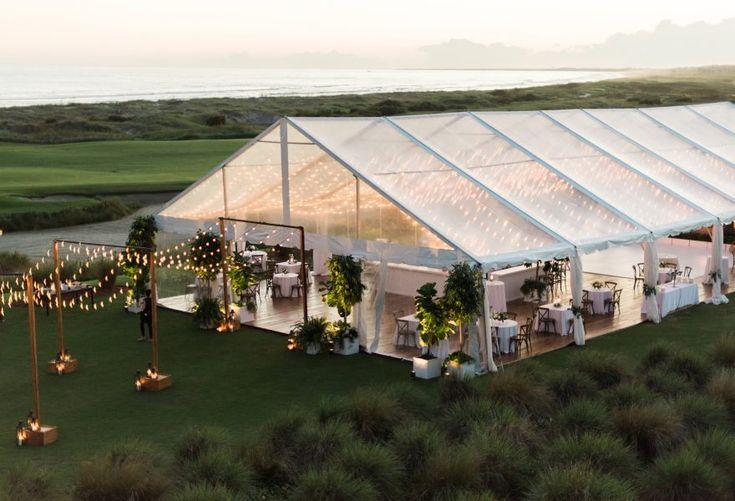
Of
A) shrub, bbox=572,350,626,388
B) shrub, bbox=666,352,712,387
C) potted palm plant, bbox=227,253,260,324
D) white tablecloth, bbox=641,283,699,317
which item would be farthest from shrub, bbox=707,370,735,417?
potted palm plant, bbox=227,253,260,324

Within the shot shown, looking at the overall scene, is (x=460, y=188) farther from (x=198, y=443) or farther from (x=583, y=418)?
(x=198, y=443)

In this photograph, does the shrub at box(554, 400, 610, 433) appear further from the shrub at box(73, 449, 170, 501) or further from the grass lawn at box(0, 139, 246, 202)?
the grass lawn at box(0, 139, 246, 202)

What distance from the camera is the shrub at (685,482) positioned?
972 centimetres

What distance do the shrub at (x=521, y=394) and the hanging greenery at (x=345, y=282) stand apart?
15.8ft

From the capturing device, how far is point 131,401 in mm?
15141

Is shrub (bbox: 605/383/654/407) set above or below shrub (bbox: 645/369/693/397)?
above

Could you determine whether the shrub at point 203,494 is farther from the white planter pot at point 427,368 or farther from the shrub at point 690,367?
the shrub at point 690,367

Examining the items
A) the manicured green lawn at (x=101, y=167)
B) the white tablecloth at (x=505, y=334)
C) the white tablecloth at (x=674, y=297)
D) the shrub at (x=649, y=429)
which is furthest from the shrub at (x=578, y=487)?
the manicured green lawn at (x=101, y=167)

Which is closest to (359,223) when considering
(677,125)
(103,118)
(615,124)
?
(615,124)

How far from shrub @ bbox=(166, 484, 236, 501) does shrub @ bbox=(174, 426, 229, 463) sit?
136 centimetres

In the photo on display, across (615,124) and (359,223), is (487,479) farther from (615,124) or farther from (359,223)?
(615,124)

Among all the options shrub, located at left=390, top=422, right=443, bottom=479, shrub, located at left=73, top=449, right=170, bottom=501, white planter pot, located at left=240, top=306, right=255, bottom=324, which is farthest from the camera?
white planter pot, located at left=240, top=306, right=255, bottom=324

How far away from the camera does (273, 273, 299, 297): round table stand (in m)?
23.3

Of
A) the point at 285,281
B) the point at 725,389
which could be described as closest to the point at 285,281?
the point at 285,281
